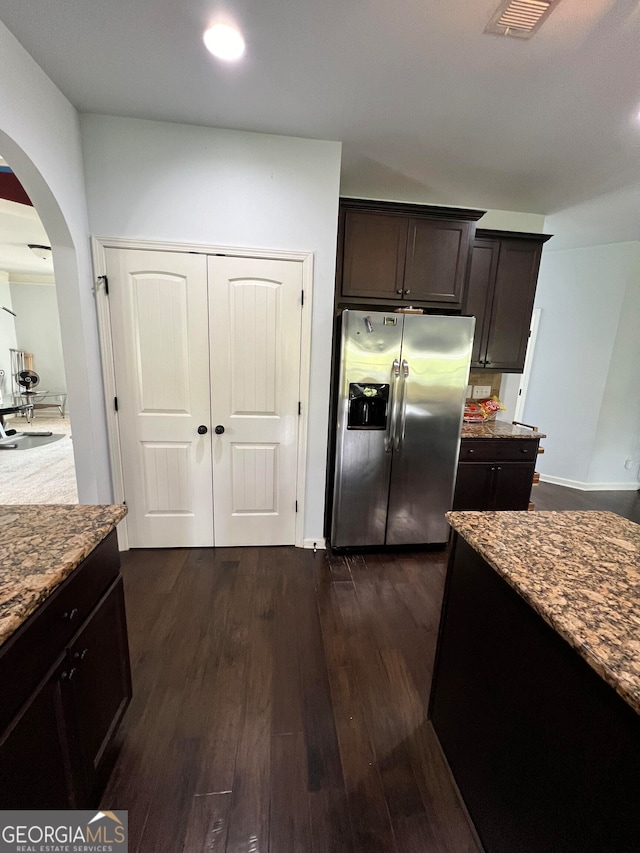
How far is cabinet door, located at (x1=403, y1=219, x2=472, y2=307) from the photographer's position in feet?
8.32

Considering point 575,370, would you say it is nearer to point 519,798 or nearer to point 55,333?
point 519,798

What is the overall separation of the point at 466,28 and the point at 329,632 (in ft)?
9.16

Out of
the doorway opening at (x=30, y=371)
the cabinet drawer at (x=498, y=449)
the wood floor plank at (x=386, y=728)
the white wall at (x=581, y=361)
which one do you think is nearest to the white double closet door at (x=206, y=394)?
the wood floor plank at (x=386, y=728)

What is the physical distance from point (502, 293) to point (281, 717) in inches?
128

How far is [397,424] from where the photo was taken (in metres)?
2.44

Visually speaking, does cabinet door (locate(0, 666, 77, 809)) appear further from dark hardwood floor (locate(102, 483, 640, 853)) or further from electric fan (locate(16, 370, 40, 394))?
electric fan (locate(16, 370, 40, 394))

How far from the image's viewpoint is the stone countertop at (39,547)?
77 cm

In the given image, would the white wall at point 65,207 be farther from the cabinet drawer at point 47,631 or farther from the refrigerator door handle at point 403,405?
the refrigerator door handle at point 403,405

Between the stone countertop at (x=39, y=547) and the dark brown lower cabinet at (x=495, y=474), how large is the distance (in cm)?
239

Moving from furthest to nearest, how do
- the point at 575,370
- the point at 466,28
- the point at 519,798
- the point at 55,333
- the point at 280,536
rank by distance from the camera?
the point at 55,333
the point at 575,370
the point at 280,536
the point at 466,28
the point at 519,798

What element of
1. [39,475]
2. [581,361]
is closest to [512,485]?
[581,361]

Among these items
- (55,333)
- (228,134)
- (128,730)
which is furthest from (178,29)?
(55,333)

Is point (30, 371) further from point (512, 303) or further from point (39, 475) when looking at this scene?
point (512, 303)

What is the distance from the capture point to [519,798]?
0.91m
